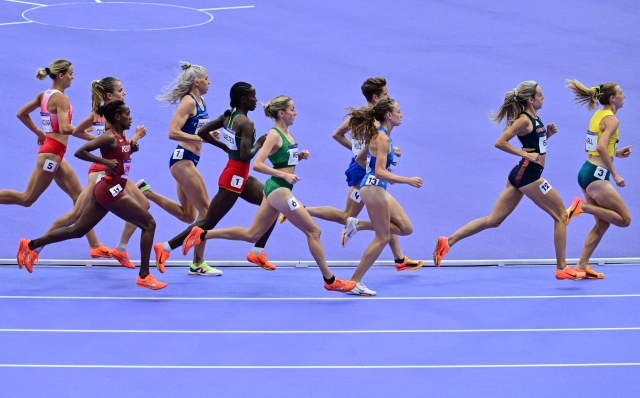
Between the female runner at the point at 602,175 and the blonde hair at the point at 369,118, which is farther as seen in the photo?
the female runner at the point at 602,175

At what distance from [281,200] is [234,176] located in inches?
23.7

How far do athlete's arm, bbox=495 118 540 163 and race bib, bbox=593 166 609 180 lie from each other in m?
0.66

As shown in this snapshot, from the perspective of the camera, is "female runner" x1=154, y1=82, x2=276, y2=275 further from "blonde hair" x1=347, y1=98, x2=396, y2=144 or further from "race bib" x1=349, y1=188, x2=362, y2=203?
"race bib" x1=349, y1=188, x2=362, y2=203

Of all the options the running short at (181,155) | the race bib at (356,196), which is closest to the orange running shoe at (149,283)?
the running short at (181,155)

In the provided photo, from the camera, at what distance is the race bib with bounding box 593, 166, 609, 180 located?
9.74 metres

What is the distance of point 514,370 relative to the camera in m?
7.22

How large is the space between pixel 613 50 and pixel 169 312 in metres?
12.3

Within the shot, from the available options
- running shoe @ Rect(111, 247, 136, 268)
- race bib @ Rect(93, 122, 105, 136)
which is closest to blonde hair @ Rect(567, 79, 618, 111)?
race bib @ Rect(93, 122, 105, 136)

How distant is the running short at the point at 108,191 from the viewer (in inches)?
352

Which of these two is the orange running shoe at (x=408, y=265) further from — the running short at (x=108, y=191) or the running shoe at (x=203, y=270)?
the running short at (x=108, y=191)

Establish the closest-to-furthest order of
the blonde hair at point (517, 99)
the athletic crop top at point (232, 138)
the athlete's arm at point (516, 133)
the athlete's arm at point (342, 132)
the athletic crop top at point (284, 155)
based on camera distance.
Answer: the athletic crop top at point (284, 155) < the athletic crop top at point (232, 138) < the athlete's arm at point (516, 133) < the blonde hair at point (517, 99) < the athlete's arm at point (342, 132)

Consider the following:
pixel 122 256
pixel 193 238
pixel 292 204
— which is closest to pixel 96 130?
pixel 122 256

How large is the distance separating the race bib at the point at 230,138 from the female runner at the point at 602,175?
3.63m

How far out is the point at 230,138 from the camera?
9.23m
